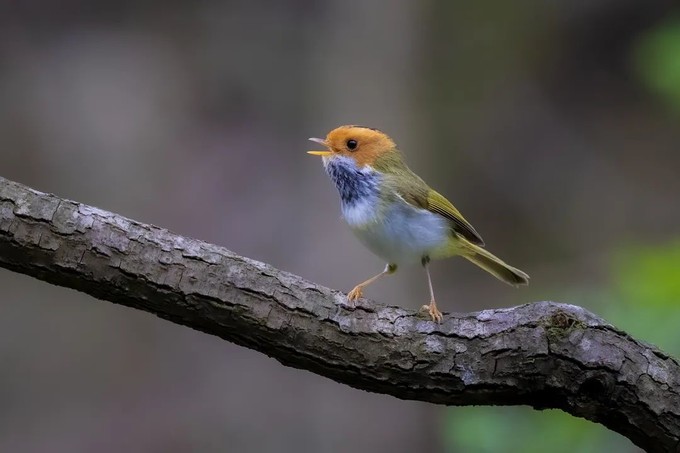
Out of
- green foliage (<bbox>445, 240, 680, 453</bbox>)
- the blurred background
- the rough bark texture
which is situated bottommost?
the rough bark texture

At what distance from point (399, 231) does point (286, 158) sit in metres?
4.85

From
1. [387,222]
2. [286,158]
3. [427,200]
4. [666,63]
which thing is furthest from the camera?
[286,158]

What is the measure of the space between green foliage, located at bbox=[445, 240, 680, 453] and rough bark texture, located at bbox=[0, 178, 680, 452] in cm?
89

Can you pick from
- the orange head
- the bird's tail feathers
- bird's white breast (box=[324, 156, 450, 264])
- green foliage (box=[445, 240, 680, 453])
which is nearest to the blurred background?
green foliage (box=[445, 240, 680, 453])

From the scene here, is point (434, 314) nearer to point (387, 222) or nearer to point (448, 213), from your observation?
point (387, 222)

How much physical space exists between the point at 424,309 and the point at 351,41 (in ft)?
16.0

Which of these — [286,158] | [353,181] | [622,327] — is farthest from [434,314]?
[286,158]

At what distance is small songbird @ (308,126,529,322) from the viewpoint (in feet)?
11.7

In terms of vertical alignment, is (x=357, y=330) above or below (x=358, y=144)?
below

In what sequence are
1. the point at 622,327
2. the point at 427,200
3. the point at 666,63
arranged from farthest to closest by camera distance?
the point at 666,63 → the point at 622,327 → the point at 427,200

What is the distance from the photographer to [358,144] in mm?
3871

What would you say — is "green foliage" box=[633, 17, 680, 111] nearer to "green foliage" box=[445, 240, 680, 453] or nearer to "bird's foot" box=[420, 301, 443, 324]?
"green foliage" box=[445, 240, 680, 453]

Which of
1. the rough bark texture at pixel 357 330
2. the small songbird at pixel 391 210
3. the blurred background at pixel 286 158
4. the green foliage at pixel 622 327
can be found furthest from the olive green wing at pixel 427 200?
the blurred background at pixel 286 158

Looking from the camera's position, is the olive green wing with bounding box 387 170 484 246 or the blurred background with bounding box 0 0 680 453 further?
the blurred background with bounding box 0 0 680 453
